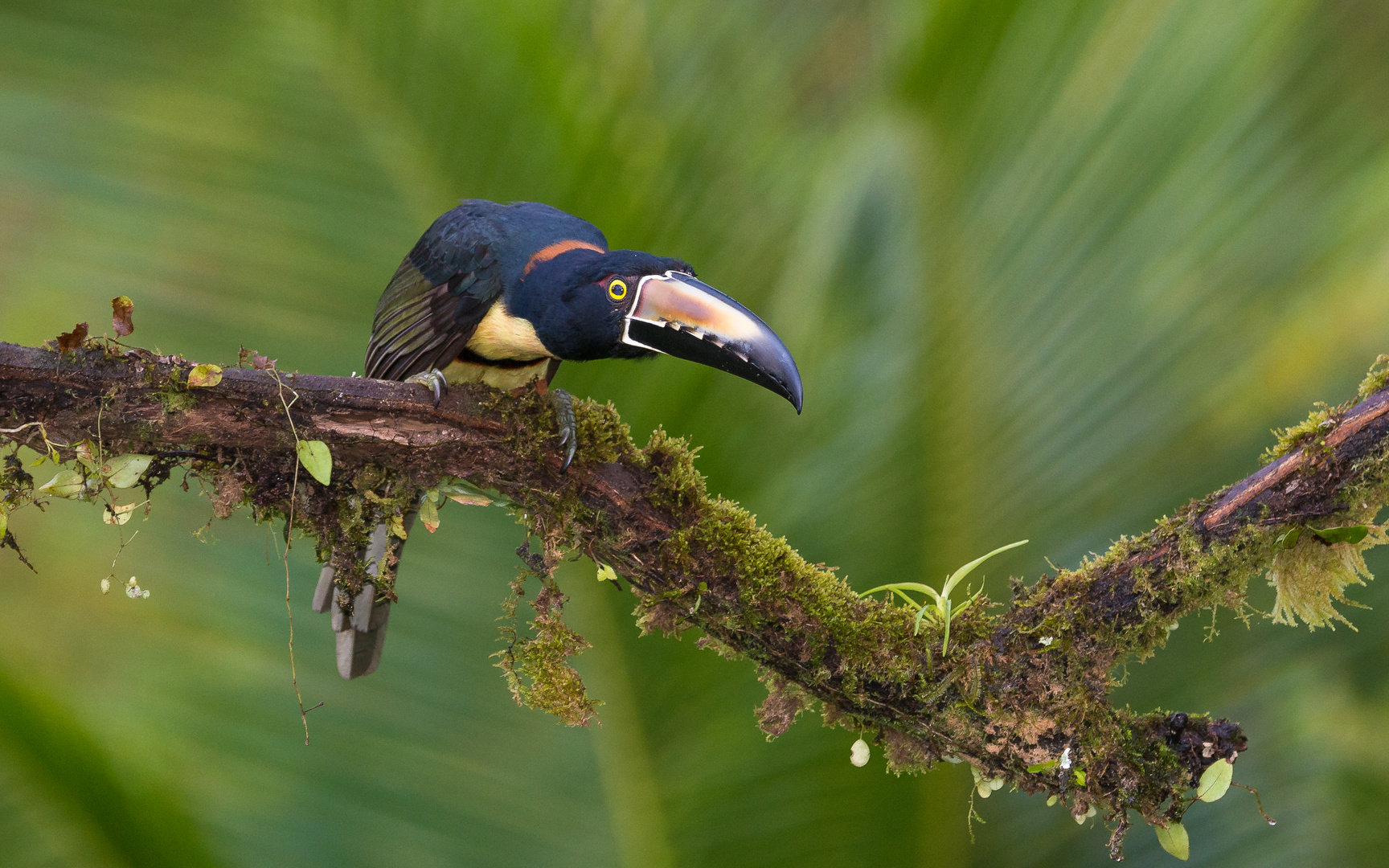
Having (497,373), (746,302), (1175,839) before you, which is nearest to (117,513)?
(497,373)

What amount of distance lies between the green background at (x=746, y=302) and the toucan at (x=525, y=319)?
0.12 meters

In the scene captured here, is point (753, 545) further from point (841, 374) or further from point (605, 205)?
point (605, 205)

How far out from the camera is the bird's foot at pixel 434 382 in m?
2.22

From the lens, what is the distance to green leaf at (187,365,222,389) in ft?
6.63

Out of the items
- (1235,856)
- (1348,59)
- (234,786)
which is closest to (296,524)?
(234,786)

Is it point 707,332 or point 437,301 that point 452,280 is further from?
point 707,332

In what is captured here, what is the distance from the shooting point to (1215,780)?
1930mm

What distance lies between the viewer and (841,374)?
271 centimetres

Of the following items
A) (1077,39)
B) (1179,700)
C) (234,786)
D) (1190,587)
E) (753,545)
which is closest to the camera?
(1190,587)

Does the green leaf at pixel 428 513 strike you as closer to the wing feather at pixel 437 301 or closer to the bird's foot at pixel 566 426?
the bird's foot at pixel 566 426

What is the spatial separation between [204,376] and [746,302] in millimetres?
1443

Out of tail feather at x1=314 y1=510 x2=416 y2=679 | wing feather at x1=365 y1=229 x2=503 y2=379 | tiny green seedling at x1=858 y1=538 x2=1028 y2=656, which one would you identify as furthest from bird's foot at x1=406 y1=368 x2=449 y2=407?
tiny green seedling at x1=858 y1=538 x2=1028 y2=656

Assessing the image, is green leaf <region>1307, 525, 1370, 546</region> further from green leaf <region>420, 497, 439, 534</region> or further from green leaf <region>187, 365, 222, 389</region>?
green leaf <region>187, 365, 222, 389</region>

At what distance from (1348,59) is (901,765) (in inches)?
78.9
